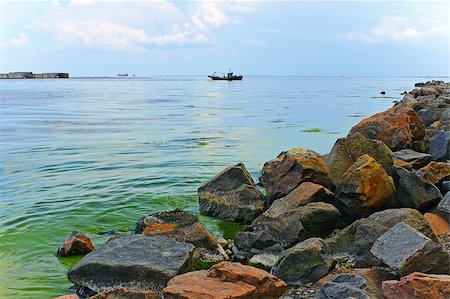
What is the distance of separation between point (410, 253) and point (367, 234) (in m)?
1.56

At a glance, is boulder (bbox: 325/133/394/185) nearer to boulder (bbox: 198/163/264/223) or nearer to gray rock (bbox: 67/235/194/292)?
boulder (bbox: 198/163/264/223)

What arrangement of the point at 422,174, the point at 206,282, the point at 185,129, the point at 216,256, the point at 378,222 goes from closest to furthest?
the point at 206,282
the point at 378,222
the point at 216,256
the point at 422,174
the point at 185,129

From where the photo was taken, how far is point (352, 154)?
9.62 meters

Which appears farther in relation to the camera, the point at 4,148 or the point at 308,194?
the point at 4,148

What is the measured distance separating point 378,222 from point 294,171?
2.54 meters

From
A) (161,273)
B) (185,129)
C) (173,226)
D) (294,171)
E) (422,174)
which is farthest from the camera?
(185,129)

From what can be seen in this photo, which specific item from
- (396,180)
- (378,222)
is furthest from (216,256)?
(396,180)

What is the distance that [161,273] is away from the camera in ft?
20.0

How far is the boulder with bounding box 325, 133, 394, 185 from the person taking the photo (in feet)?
30.5

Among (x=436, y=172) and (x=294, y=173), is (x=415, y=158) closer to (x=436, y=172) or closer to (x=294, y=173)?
(x=436, y=172)

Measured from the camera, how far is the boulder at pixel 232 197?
966 centimetres

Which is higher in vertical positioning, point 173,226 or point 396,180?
point 396,180

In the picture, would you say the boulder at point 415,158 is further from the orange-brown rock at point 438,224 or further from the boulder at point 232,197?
the boulder at point 232,197

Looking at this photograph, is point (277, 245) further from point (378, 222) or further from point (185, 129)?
point (185, 129)
